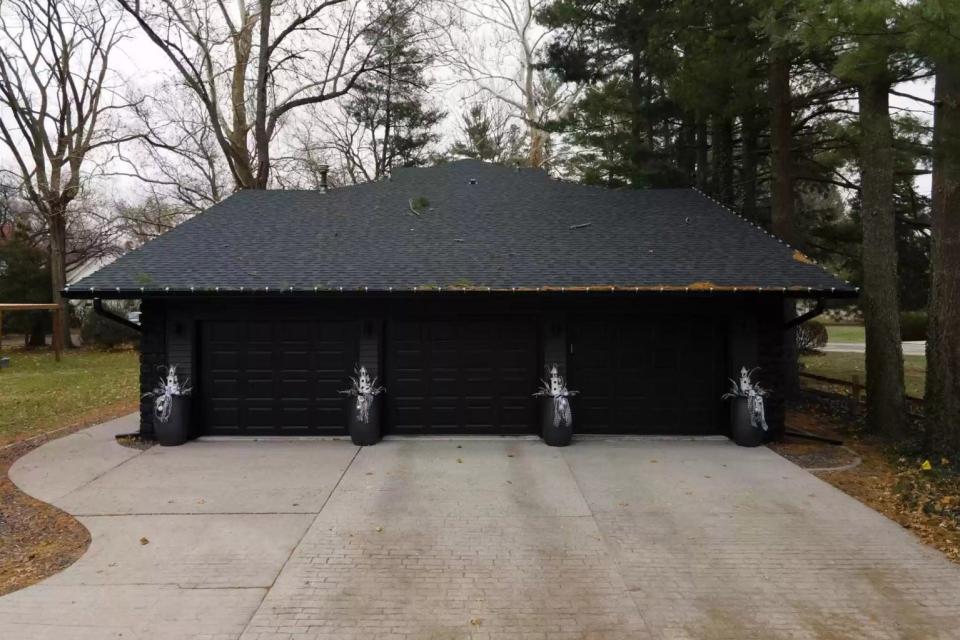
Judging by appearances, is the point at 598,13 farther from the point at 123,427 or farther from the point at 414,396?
the point at 123,427

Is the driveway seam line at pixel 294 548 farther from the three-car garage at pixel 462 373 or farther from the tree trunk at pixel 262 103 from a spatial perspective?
the tree trunk at pixel 262 103

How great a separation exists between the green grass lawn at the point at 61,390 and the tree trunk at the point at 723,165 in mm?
14246

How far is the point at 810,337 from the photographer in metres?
22.5

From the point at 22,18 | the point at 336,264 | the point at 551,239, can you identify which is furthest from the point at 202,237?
the point at 22,18

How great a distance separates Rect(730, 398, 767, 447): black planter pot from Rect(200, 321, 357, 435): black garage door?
590cm

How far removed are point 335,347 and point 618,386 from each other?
14.8ft

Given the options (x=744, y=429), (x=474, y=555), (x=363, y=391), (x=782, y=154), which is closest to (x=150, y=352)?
(x=363, y=391)

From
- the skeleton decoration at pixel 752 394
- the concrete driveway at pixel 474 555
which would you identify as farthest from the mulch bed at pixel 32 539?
the skeleton decoration at pixel 752 394

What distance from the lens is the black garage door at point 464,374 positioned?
9.52 meters

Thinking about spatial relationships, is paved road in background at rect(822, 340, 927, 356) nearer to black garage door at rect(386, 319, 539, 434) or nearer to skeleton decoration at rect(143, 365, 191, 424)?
black garage door at rect(386, 319, 539, 434)

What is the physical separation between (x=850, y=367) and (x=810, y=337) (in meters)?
3.38

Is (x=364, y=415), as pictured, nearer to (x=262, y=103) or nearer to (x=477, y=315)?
(x=477, y=315)

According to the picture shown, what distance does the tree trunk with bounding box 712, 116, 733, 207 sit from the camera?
46.7 ft

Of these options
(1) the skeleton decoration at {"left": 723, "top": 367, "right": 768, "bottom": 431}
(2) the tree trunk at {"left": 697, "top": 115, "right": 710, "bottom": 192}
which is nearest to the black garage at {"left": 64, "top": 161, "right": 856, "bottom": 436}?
(1) the skeleton decoration at {"left": 723, "top": 367, "right": 768, "bottom": 431}
